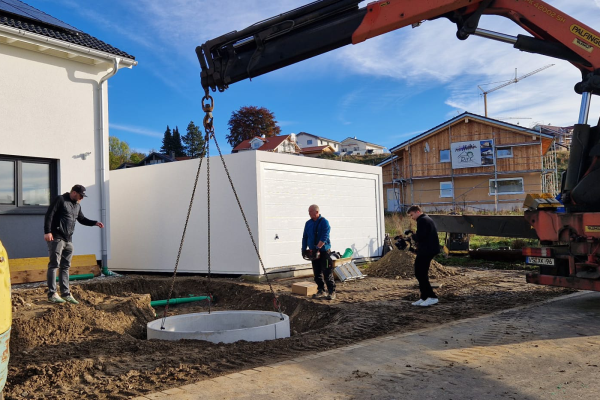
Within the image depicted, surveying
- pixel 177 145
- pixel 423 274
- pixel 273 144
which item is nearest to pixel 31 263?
pixel 423 274

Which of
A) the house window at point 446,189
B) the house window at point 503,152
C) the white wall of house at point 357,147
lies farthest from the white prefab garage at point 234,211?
the white wall of house at point 357,147

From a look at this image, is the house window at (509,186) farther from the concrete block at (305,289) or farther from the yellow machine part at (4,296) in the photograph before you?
the yellow machine part at (4,296)

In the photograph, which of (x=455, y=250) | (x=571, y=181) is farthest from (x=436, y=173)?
(x=571, y=181)

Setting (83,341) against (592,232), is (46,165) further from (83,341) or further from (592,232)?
(592,232)

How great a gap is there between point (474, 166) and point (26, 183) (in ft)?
97.0

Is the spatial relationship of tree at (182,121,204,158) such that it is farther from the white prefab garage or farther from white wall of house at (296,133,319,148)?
the white prefab garage

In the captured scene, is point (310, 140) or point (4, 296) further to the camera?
point (310, 140)

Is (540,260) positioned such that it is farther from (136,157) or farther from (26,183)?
(136,157)

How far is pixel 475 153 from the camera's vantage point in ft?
109

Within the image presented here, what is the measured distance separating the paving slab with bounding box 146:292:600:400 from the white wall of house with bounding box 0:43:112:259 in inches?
286

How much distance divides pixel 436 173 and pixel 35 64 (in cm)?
2915

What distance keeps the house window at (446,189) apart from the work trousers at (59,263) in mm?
30391

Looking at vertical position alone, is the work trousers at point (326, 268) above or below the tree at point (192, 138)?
below

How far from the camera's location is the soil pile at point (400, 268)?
1164cm
